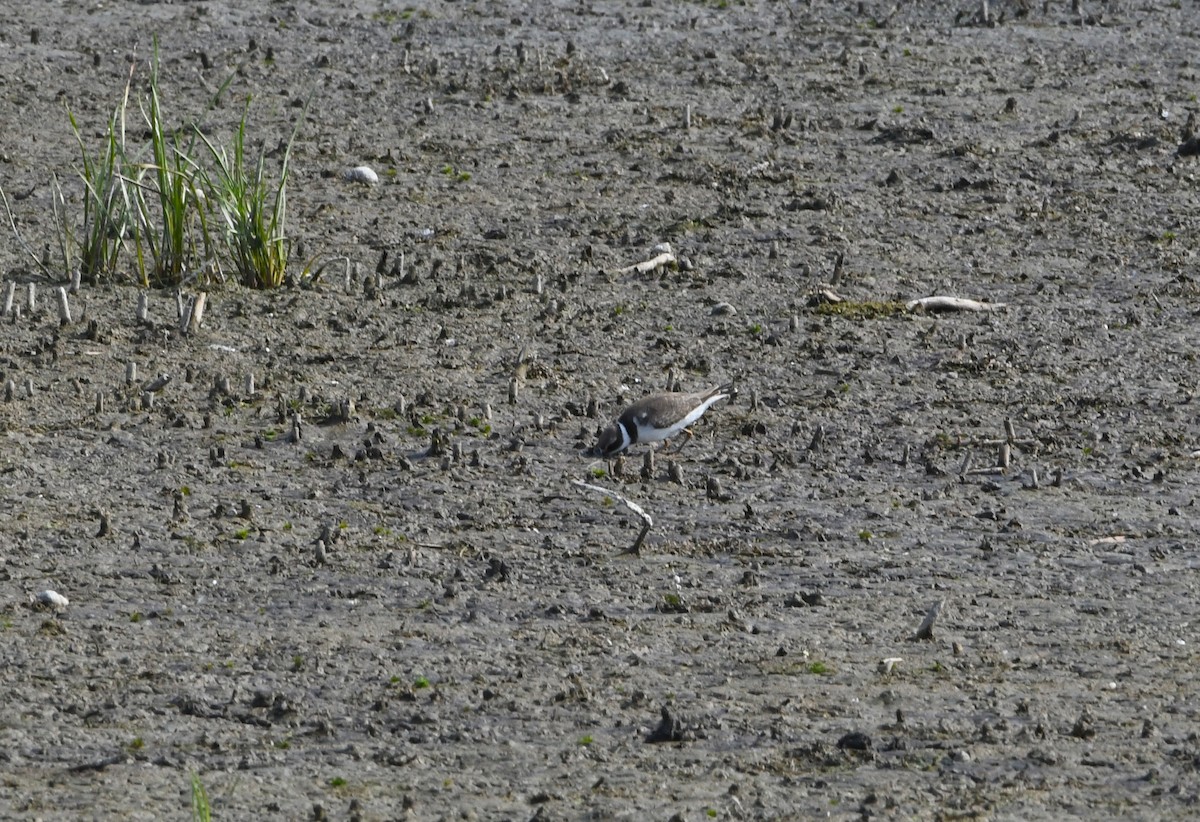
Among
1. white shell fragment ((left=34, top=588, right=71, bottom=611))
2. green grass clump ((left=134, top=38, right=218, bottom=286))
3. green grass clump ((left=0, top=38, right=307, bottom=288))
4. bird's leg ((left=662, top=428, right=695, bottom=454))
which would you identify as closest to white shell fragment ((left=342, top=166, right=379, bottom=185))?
green grass clump ((left=0, top=38, right=307, bottom=288))

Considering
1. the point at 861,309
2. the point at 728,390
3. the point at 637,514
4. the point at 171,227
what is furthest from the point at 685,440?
the point at 171,227

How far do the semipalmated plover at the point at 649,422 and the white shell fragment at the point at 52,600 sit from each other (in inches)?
88.7

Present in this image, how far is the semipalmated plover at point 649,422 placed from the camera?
24.4ft

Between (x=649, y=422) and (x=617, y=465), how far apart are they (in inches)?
9.4

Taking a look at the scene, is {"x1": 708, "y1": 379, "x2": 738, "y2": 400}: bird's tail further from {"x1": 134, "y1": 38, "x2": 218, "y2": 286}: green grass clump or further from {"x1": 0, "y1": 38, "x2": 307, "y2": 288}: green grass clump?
{"x1": 134, "y1": 38, "x2": 218, "y2": 286}: green grass clump

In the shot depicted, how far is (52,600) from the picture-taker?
20.4 ft

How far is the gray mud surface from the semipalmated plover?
16 centimetres

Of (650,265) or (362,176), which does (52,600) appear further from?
(362,176)

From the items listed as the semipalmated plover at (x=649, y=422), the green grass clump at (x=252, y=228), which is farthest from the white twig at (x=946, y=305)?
the green grass clump at (x=252, y=228)

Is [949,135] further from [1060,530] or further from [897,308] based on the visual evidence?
[1060,530]

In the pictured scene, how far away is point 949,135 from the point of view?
12.6 metres

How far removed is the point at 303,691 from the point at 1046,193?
7192 mm

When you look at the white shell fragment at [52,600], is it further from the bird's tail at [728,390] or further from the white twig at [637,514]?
the bird's tail at [728,390]

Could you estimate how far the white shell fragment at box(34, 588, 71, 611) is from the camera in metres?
6.21
